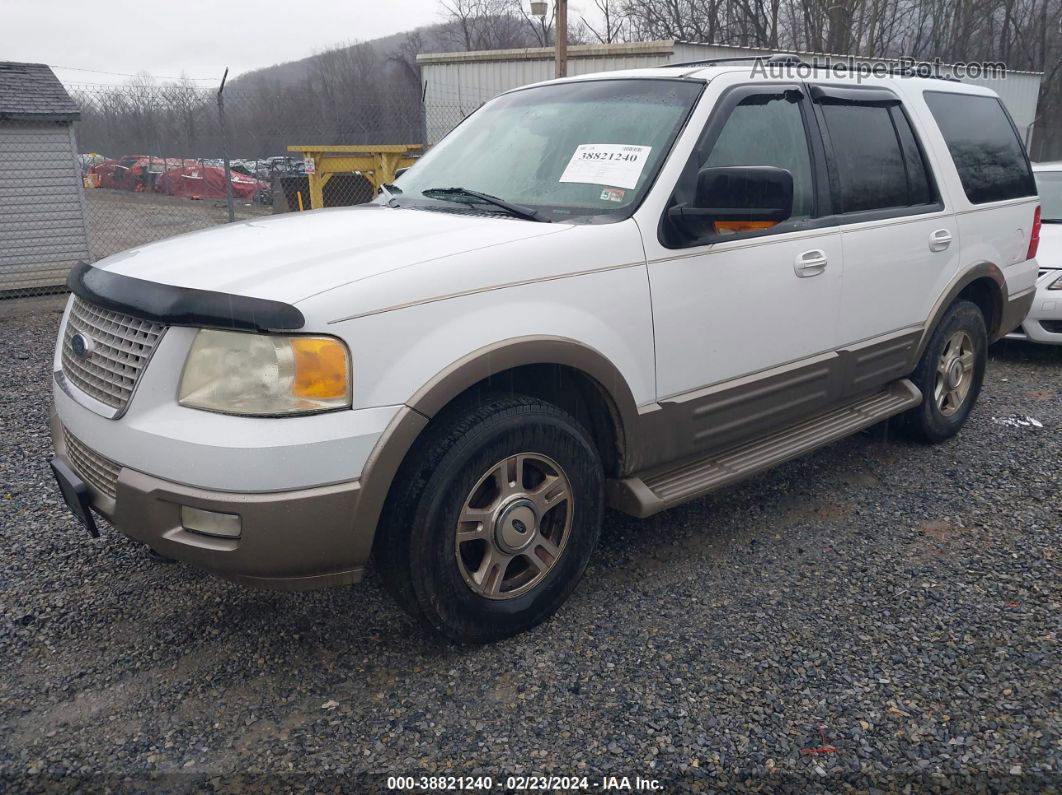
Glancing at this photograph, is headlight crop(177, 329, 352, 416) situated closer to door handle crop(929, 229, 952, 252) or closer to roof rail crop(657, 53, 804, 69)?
roof rail crop(657, 53, 804, 69)

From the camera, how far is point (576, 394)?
3.10 meters

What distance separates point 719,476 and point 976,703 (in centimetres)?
117

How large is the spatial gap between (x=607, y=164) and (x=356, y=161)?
9588 mm

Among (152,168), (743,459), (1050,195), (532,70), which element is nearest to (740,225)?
(743,459)

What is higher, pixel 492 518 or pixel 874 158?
pixel 874 158

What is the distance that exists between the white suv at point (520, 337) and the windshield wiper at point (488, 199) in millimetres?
19

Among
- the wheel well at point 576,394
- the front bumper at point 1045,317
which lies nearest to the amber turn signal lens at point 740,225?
the wheel well at point 576,394

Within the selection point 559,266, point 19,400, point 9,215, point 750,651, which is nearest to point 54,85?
point 9,215

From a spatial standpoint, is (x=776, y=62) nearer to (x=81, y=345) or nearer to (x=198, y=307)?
(x=198, y=307)

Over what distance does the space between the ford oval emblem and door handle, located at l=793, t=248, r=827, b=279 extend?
269 cm

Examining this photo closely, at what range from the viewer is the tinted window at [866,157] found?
12.7ft

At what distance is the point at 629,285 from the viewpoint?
2988 mm

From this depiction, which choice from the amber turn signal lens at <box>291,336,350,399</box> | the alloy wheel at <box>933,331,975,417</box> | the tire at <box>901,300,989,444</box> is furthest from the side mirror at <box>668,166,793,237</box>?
the alloy wheel at <box>933,331,975,417</box>

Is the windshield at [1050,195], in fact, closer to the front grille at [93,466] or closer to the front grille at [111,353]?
the front grille at [111,353]
